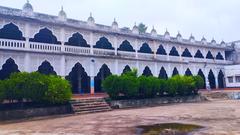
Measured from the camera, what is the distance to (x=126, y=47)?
28438mm

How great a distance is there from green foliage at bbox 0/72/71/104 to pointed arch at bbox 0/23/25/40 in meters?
7.23

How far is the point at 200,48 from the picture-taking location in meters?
34.8

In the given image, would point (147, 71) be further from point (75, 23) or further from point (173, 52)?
point (75, 23)

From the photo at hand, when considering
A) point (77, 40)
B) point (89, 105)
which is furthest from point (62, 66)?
point (89, 105)

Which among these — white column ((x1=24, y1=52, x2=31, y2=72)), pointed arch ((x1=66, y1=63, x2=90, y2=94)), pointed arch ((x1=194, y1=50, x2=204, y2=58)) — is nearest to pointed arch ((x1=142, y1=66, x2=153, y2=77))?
pointed arch ((x1=66, y1=63, x2=90, y2=94))

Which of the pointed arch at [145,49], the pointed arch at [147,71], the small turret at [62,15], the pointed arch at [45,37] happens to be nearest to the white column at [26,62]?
the pointed arch at [45,37]

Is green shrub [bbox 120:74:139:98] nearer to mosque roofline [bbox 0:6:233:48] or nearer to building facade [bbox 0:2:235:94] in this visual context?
building facade [bbox 0:2:235:94]

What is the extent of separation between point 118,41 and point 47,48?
7992mm

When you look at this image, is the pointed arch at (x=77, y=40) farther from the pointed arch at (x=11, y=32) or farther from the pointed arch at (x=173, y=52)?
the pointed arch at (x=173, y=52)

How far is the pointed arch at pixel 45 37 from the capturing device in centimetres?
2239

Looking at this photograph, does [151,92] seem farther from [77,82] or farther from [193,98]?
[77,82]

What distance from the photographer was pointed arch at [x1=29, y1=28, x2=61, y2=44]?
73.5ft

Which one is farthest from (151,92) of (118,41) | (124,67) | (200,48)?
(200,48)

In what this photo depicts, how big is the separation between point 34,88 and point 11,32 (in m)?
8.70
